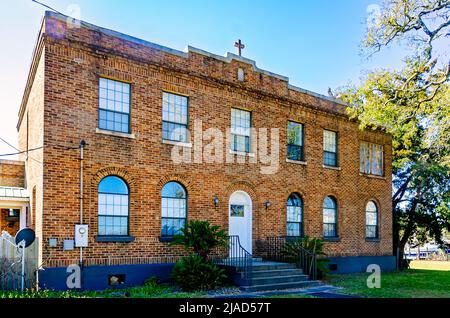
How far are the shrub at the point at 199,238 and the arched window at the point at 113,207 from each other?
168cm

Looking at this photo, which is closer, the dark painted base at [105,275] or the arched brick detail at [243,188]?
the dark painted base at [105,275]

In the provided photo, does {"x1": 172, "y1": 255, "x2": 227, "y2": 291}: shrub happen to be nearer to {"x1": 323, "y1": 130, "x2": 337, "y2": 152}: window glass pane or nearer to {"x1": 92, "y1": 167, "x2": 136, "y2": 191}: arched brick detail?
{"x1": 92, "y1": 167, "x2": 136, "y2": 191}: arched brick detail

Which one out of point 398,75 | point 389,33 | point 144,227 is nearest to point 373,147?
point 398,75

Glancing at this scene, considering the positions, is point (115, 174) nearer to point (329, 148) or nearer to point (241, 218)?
point (241, 218)

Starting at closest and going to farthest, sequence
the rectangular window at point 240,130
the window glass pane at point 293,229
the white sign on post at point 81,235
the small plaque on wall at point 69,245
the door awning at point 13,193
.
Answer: the small plaque on wall at point 69,245, the white sign on post at point 81,235, the door awning at point 13,193, the rectangular window at point 240,130, the window glass pane at point 293,229

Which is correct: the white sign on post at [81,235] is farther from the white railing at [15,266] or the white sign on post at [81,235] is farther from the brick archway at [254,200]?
the brick archway at [254,200]

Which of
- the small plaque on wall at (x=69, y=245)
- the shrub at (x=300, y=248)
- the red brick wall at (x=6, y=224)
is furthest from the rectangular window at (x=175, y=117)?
the red brick wall at (x=6, y=224)

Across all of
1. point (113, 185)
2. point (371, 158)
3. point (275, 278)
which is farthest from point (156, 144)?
point (371, 158)

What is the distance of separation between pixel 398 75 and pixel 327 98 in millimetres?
3905

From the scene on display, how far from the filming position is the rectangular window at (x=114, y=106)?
14.1 meters

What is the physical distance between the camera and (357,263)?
21.1 metres

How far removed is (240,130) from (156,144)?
3.79 m

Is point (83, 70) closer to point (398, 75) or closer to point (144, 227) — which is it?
point (144, 227)

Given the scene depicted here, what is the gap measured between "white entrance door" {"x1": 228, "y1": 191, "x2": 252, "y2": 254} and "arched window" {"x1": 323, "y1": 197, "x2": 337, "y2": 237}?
A: 4438 millimetres
